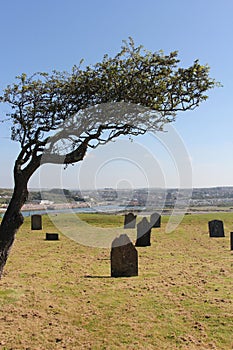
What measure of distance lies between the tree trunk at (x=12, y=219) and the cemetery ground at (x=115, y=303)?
107 centimetres

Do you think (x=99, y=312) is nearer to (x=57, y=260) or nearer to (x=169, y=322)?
(x=169, y=322)

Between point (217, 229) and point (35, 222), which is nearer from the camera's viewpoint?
point (217, 229)

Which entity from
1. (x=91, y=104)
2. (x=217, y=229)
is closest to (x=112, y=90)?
(x=91, y=104)

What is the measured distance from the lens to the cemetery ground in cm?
630

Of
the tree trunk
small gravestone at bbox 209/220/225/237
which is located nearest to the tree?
the tree trunk

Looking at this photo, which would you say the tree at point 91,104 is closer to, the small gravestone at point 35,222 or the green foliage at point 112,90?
the green foliage at point 112,90

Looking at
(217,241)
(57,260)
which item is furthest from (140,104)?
(217,241)

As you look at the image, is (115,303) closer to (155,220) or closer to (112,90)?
(112,90)

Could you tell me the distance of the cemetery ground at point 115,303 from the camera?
6.30m

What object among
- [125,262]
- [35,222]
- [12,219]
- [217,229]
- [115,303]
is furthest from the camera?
[35,222]

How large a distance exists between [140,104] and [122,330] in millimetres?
5984

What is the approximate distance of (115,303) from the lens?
8.41 meters

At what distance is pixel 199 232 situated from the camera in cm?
2316

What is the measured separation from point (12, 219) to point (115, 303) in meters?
3.85
